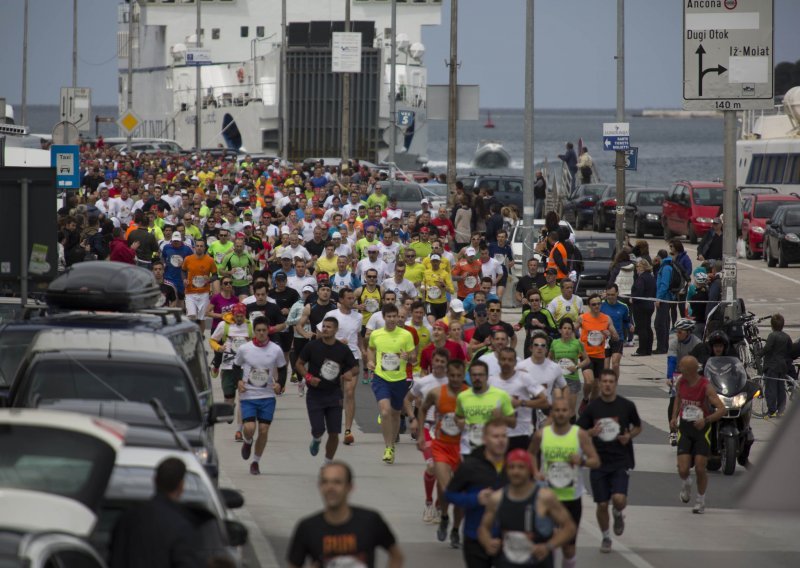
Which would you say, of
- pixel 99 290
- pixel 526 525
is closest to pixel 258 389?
pixel 99 290

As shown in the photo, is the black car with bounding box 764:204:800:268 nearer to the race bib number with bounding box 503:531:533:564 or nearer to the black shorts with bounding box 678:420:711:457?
the black shorts with bounding box 678:420:711:457

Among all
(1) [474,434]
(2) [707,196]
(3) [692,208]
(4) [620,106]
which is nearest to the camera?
(1) [474,434]

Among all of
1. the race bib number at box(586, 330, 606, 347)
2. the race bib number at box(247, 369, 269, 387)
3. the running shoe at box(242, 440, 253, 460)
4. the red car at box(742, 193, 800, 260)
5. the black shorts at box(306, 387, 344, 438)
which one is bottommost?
the running shoe at box(242, 440, 253, 460)

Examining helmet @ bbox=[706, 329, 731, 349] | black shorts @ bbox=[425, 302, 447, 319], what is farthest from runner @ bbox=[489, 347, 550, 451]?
black shorts @ bbox=[425, 302, 447, 319]

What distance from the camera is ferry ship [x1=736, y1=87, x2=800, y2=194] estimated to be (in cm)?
4853

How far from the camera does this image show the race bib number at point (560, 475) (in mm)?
10781

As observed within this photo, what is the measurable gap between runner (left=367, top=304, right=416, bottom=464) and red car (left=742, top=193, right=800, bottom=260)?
Result: 26.2m

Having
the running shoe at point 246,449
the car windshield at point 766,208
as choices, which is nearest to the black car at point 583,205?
the car windshield at point 766,208

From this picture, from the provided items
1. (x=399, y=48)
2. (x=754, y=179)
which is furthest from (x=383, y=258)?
(x=399, y=48)

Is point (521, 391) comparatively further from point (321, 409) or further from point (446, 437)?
point (321, 409)

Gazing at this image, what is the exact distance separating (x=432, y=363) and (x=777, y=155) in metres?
37.7

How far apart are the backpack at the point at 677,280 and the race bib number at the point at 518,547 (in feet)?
55.0

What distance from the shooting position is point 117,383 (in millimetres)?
11406

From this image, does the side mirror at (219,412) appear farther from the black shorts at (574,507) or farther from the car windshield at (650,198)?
the car windshield at (650,198)
